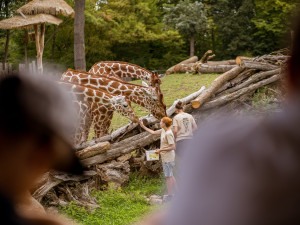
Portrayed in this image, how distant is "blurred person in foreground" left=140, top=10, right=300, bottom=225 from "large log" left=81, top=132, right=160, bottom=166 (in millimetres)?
5109

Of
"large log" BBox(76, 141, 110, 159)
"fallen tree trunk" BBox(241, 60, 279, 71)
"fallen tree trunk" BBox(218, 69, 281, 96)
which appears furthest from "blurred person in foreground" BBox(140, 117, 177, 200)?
"fallen tree trunk" BBox(241, 60, 279, 71)

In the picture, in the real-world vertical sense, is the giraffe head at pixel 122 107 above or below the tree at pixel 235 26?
below

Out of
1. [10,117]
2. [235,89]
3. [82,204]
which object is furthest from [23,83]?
[235,89]

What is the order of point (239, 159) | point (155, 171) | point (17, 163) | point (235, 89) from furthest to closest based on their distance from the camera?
point (235, 89), point (155, 171), point (17, 163), point (239, 159)

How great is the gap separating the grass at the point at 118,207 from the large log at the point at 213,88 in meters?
2.08

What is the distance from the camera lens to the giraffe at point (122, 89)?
6.89 metres

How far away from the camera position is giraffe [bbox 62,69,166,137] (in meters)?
6.89

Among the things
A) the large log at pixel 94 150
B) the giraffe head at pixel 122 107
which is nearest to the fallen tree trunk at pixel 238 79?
the giraffe head at pixel 122 107

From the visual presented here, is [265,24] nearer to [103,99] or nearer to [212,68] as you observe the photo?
[212,68]

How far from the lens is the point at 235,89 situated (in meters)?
8.73

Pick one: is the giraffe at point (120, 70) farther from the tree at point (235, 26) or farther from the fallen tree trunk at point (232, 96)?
the tree at point (235, 26)

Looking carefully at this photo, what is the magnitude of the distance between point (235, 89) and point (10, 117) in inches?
334

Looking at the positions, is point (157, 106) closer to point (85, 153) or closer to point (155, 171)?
point (155, 171)

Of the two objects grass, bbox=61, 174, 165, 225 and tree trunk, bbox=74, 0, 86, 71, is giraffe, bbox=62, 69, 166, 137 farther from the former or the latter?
tree trunk, bbox=74, 0, 86, 71
